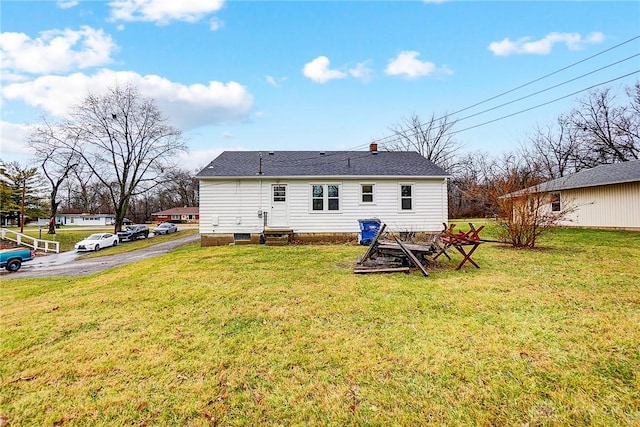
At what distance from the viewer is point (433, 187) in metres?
14.8

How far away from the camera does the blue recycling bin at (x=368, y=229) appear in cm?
1263

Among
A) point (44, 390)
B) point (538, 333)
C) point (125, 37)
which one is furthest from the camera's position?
point (125, 37)

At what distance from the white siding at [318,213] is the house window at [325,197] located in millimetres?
193

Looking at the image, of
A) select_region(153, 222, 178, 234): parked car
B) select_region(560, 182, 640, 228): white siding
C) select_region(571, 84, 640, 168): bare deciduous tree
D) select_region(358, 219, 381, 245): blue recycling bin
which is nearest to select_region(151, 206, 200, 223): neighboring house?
select_region(153, 222, 178, 234): parked car

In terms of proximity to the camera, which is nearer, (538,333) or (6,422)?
(6,422)

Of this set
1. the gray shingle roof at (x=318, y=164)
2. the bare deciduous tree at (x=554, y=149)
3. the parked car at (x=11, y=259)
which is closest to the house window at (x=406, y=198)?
the gray shingle roof at (x=318, y=164)

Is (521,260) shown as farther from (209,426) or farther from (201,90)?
(201,90)

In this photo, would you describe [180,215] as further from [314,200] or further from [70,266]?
[314,200]

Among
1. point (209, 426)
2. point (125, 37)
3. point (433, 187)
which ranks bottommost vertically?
point (209, 426)

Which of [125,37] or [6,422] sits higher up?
[125,37]

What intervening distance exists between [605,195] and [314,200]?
1641 cm

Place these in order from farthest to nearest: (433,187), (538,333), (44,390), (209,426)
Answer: (433,187), (538,333), (44,390), (209,426)

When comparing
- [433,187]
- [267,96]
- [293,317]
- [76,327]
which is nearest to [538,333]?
[293,317]

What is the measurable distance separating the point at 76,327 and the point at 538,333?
6754 millimetres
